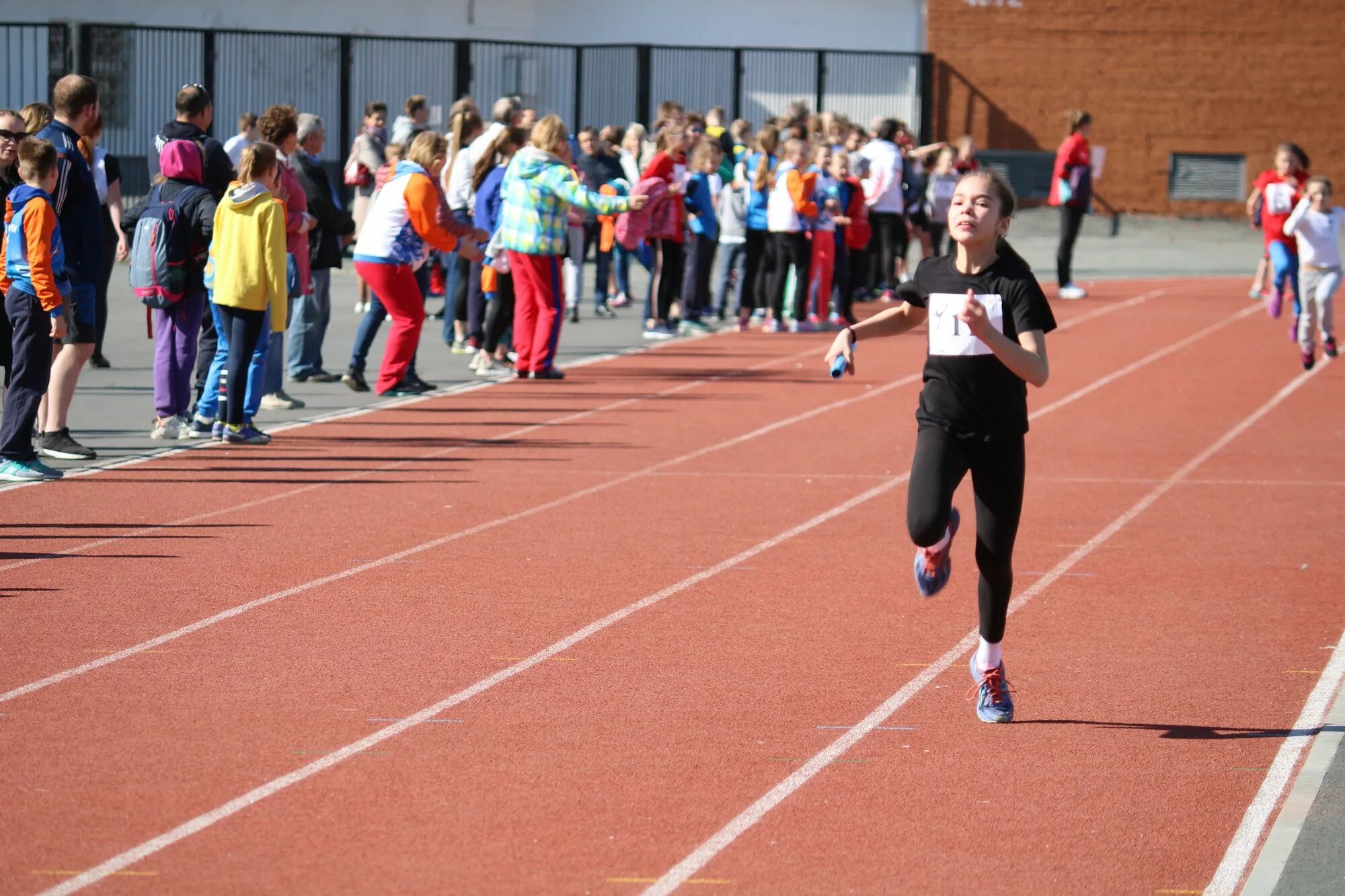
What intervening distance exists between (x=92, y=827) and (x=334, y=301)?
17.8 metres

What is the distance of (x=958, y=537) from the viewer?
1012 cm

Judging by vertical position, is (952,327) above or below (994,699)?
above

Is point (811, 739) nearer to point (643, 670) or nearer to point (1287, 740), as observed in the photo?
point (643, 670)

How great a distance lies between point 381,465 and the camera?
11867 millimetres

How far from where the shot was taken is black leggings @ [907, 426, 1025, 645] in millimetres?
6395

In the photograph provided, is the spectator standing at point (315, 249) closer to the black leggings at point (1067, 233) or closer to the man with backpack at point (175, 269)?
the man with backpack at point (175, 269)

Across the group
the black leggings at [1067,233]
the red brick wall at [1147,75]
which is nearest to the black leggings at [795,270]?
the black leggings at [1067,233]

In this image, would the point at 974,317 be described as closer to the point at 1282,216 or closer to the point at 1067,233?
the point at 1282,216

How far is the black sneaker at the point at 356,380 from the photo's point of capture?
15.2 metres

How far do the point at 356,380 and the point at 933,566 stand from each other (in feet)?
30.1

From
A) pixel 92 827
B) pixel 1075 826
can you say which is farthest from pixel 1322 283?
pixel 92 827

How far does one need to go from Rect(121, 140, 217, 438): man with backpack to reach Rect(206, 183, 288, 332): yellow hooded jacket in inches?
9.1

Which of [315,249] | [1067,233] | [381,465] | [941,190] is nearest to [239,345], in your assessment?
[381,465]

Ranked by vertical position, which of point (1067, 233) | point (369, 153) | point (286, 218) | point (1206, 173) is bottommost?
point (1067, 233)
